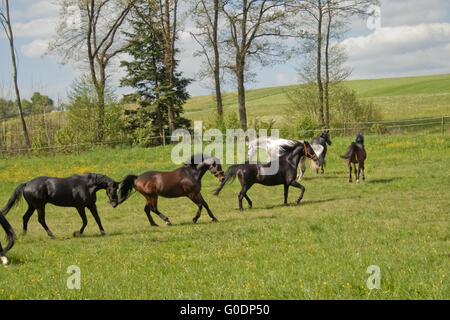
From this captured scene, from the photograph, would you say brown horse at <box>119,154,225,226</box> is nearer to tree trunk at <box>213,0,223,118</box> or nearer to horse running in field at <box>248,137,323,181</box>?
horse running in field at <box>248,137,323,181</box>

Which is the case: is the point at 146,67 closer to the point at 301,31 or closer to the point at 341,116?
the point at 301,31

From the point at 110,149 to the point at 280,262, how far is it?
2819 cm

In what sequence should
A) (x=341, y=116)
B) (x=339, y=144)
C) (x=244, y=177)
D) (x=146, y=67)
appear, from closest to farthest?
(x=244, y=177) → (x=339, y=144) → (x=146, y=67) → (x=341, y=116)

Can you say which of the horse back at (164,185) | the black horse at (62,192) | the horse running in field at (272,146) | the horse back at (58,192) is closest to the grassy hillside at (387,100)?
the horse running in field at (272,146)

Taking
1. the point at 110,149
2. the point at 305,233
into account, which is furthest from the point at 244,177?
the point at 110,149

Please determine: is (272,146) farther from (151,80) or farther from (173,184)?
(151,80)

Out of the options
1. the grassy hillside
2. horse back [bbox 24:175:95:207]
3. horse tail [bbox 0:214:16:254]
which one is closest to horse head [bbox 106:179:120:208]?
horse back [bbox 24:175:95:207]

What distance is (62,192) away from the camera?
1223 cm

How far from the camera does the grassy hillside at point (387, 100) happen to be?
2448 inches

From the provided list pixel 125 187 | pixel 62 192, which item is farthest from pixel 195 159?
pixel 62 192

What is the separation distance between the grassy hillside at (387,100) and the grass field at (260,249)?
35.0 metres

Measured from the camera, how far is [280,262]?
8.30 m

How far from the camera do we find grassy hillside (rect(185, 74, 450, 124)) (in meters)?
62.2

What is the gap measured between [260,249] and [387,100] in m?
72.3
